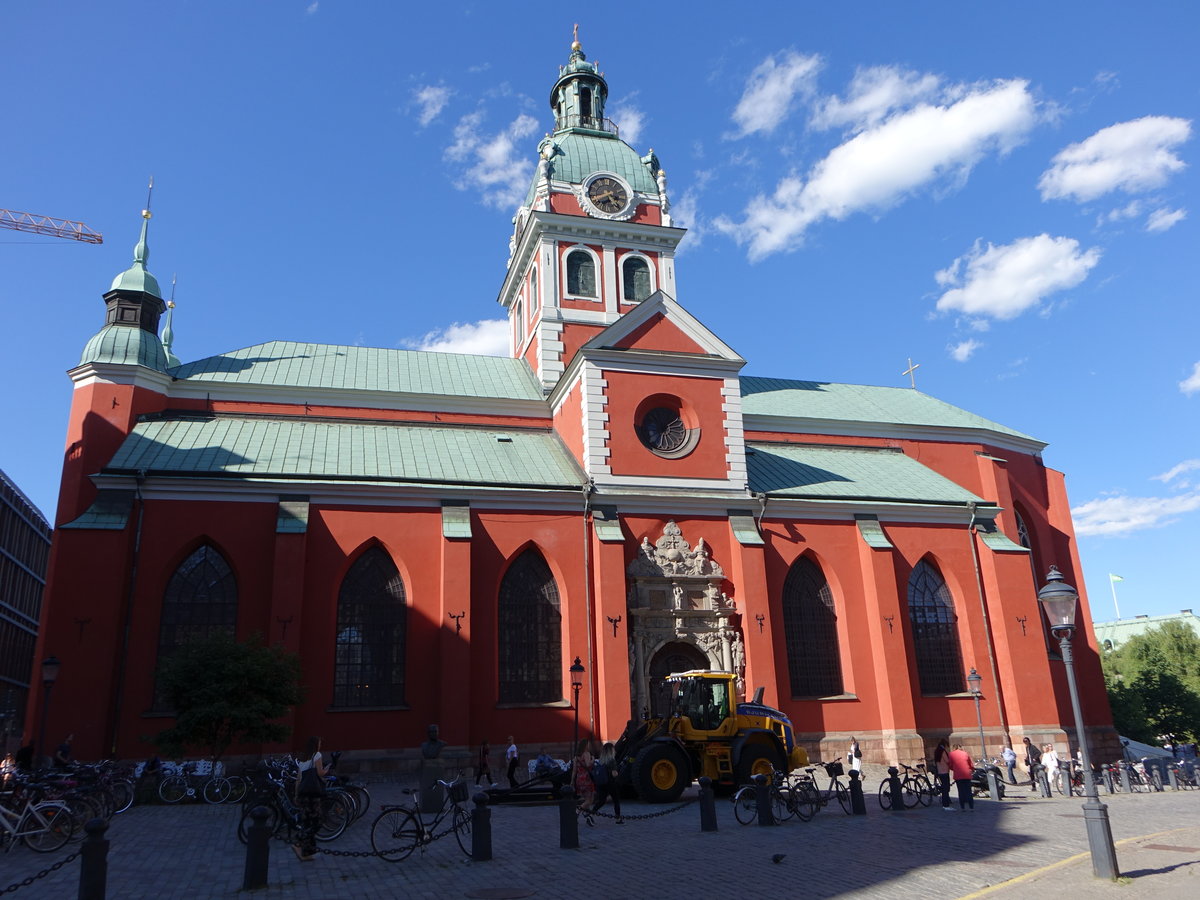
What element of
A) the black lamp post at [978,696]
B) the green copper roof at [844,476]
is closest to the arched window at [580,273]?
the green copper roof at [844,476]

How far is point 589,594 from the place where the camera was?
26.3 m

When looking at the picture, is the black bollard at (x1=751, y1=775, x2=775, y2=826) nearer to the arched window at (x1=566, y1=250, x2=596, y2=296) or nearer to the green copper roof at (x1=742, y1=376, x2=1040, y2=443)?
the green copper roof at (x1=742, y1=376, x2=1040, y2=443)

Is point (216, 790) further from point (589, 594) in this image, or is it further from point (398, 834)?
point (589, 594)

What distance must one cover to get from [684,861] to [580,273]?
28.1 m

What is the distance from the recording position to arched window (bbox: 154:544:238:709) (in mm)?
23438

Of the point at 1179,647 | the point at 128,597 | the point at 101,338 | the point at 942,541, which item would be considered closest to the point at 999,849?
the point at 942,541

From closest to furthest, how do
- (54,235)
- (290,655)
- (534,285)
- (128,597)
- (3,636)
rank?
(290,655) < (128,597) < (534,285) < (3,636) < (54,235)

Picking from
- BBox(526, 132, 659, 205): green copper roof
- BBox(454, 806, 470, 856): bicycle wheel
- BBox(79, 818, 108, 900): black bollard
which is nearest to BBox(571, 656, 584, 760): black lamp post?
BBox(454, 806, 470, 856): bicycle wheel

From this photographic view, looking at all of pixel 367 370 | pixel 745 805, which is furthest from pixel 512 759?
pixel 367 370

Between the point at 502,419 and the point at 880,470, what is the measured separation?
14.8m

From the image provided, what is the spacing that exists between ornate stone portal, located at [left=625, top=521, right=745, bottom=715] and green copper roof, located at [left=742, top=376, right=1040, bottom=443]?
1037 cm

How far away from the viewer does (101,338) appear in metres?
28.4

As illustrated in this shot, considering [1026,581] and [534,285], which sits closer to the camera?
[1026,581]

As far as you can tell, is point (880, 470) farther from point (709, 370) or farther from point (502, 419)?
point (502, 419)
